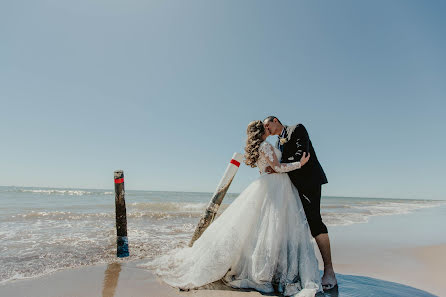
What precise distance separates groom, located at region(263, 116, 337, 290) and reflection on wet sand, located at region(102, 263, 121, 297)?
2965 millimetres

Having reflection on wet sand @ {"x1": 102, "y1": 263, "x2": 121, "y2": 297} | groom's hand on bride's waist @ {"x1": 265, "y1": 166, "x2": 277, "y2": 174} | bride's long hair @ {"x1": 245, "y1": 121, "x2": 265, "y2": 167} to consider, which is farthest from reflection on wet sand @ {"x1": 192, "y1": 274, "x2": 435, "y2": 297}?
bride's long hair @ {"x1": 245, "y1": 121, "x2": 265, "y2": 167}

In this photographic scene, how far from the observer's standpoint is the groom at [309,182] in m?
4.25

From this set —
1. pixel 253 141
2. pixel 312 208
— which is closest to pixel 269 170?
pixel 253 141

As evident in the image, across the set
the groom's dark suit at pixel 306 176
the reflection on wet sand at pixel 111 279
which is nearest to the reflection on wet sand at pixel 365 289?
the groom's dark suit at pixel 306 176

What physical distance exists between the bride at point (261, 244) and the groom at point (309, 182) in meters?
0.15

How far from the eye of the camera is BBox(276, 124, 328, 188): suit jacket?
4270 millimetres

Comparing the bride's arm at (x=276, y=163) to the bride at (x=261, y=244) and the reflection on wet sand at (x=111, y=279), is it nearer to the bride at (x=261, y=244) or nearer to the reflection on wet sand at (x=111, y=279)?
the bride at (x=261, y=244)

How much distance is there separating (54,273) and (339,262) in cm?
566

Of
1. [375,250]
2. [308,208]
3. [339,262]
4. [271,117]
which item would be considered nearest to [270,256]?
[308,208]

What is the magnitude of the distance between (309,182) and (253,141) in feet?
3.63

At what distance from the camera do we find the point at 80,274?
480 centimetres

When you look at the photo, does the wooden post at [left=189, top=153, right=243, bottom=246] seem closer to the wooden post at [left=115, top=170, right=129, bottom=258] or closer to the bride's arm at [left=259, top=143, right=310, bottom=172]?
the bride's arm at [left=259, top=143, right=310, bottom=172]

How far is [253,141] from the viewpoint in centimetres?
432

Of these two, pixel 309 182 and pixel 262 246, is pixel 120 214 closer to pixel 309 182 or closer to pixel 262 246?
pixel 262 246
